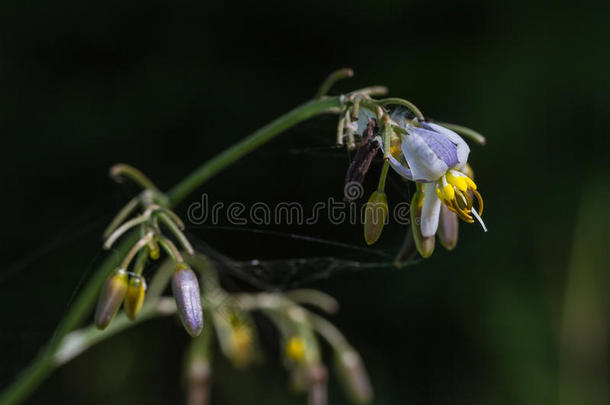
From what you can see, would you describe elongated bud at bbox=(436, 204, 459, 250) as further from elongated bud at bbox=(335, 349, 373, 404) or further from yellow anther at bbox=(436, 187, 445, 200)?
elongated bud at bbox=(335, 349, 373, 404)

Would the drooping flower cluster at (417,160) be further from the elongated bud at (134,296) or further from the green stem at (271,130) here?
the elongated bud at (134,296)

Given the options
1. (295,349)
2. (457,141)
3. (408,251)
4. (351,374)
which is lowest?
(351,374)

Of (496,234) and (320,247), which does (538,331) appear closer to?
(496,234)

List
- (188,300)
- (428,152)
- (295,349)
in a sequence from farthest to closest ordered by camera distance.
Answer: (295,349)
(188,300)
(428,152)

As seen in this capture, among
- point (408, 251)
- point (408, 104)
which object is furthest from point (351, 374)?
point (408, 104)

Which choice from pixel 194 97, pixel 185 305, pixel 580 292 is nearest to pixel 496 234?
pixel 580 292

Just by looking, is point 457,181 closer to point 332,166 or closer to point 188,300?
point 188,300

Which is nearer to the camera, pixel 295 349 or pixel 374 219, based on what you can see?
pixel 374 219
